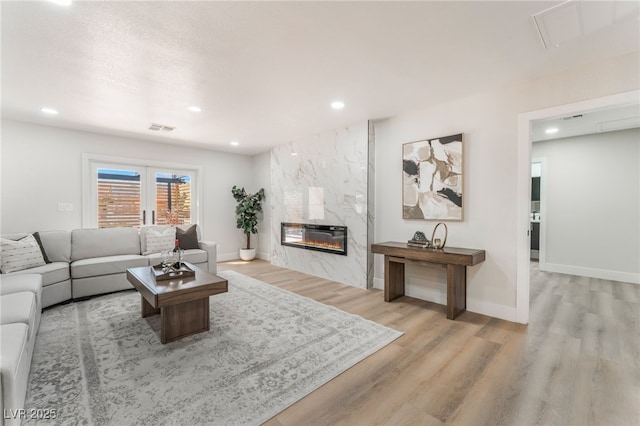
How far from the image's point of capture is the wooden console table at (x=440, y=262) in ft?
9.94

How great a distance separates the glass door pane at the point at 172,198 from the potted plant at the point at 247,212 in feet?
3.29

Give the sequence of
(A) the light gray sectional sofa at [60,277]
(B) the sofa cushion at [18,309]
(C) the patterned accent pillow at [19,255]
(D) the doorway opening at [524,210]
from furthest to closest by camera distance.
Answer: (C) the patterned accent pillow at [19,255] → (D) the doorway opening at [524,210] → (B) the sofa cushion at [18,309] → (A) the light gray sectional sofa at [60,277]

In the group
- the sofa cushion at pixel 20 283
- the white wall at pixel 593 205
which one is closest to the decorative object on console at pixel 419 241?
the white wall at pixel 593 205

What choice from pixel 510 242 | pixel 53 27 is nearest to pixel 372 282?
pixel 510 242

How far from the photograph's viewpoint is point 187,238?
15.7 feet

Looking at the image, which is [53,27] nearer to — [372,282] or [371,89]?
[371,89]

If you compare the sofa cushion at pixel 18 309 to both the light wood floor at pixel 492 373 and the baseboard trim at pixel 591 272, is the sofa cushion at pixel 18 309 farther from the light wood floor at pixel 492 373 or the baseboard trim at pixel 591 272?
the baseboard trim at pixel 591 272

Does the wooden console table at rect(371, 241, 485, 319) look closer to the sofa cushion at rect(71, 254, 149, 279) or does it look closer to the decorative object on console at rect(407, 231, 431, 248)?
the decorative object on console at rect(407, 231, 431, 248)

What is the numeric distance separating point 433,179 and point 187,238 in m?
4.01

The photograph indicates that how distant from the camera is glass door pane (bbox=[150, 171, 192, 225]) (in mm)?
5508

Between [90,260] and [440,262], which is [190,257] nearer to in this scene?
[90,260]

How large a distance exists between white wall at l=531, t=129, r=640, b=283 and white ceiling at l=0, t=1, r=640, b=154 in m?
3.12

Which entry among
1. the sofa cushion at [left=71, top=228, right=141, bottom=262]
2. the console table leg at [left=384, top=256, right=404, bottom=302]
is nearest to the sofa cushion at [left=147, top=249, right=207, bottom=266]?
the sofa cushion at [left=71, top=228, right=141, bottom=262]

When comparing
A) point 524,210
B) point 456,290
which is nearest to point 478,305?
point 456,290
